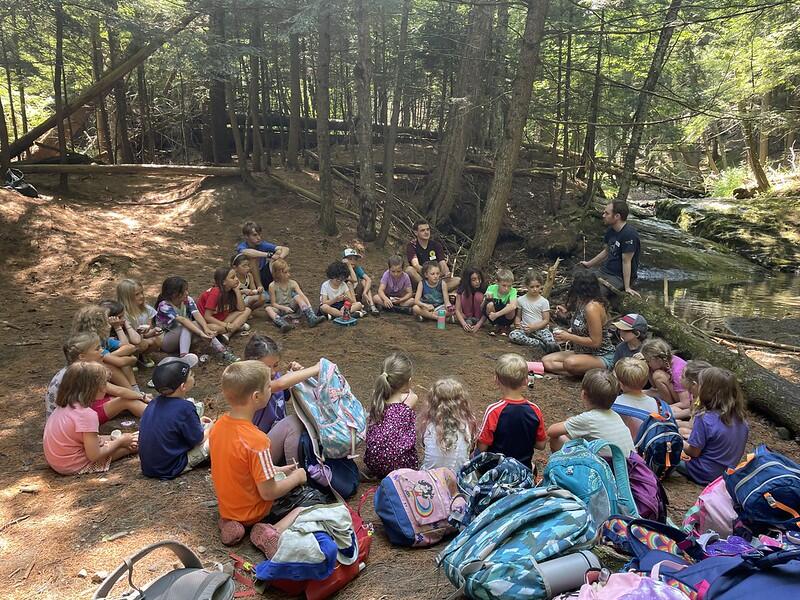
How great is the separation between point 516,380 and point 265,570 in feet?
6.37

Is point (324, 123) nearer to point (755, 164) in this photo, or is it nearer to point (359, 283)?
point (359, 283)

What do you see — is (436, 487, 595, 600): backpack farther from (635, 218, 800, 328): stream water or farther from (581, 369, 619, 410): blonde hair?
(635, 218, 800, 328): stream water

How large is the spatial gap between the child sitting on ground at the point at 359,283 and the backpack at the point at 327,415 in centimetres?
432

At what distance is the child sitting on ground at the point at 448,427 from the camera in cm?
359

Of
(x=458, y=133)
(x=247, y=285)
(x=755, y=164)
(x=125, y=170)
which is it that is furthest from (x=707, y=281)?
(x=125, y=170)

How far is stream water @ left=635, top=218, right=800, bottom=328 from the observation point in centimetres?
1050

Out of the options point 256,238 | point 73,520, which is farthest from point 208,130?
point 73,520

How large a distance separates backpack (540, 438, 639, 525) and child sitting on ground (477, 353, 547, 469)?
0.50 meters

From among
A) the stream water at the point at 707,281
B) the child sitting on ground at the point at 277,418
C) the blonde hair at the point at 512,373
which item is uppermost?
the blonde hair at the point at 512,373

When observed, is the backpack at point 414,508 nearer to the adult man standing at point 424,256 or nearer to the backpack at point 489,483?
the backpack at point 489,483

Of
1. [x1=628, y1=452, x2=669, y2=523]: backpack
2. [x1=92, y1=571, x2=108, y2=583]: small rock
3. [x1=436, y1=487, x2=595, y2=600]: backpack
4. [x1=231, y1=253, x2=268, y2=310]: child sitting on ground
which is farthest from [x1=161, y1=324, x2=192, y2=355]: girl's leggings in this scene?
[x1=628, y1=452, x2=669, y2=523]: backpack

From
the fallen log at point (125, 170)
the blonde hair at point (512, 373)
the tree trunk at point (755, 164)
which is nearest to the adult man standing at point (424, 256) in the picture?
the blonde hair at point (512, 373)

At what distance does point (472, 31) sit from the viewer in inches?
488

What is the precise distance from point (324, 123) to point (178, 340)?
19.8 ft
